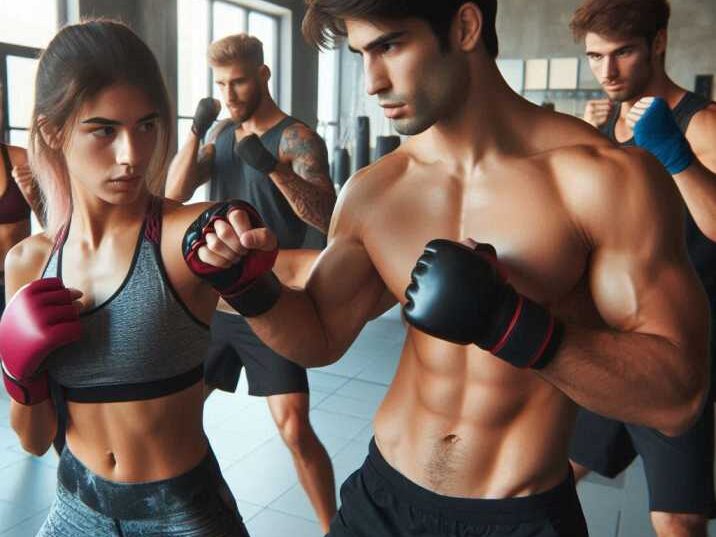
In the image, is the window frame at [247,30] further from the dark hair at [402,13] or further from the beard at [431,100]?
the beard at [431,100]

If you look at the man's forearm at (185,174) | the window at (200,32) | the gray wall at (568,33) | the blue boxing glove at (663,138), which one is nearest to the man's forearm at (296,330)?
the blue boxing glove at (663,138)

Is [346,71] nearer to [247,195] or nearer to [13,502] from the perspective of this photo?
[247,195]

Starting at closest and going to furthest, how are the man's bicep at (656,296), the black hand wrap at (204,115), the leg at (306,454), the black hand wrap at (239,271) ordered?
the man's bicep at (656,296) < the black hand wrap at (239,271) < the leg at (306,454) < the black hand wrap at (204,115)

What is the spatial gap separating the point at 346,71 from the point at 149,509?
8.69 m

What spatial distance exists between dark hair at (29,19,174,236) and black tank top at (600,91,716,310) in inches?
59.1

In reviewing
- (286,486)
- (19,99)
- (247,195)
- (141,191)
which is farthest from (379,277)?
(19,99)

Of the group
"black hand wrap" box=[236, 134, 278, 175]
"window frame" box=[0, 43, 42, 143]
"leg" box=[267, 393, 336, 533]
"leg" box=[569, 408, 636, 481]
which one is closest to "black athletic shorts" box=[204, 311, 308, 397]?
"leg" box=[267, 393, 336, 533]

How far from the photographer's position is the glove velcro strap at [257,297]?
1.26 meters

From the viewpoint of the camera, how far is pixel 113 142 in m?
1.35

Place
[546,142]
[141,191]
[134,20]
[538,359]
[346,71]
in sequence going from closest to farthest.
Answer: [538,359], [546,142], [141,191], [134,20], [346,71]

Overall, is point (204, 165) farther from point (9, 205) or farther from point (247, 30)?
point (247, 30)

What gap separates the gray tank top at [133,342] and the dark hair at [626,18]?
5.05 ft

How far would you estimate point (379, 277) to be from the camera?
143 centimetres

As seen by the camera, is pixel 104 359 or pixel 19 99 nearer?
pixel 104 359
